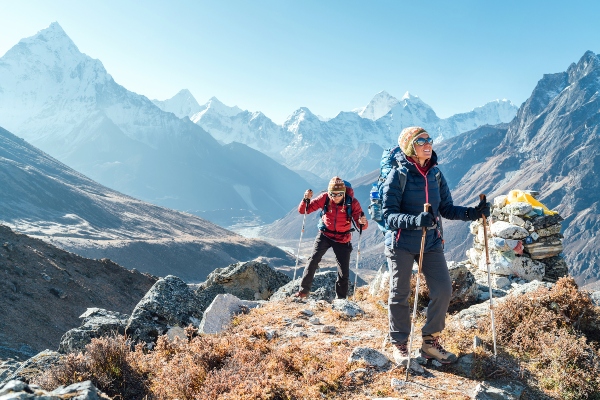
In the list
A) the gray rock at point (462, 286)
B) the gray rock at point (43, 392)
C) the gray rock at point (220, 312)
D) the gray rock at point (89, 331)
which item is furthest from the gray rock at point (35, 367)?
the gray rock at point (462, 286)

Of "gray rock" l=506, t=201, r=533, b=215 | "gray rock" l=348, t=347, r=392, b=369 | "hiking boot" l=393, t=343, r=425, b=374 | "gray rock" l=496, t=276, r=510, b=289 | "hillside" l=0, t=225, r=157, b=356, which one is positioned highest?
"gray rock" l=506, t=201, r=533, b=215

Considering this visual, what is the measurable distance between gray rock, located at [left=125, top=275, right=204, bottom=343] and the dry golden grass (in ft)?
4.11

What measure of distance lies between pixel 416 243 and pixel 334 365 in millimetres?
2274

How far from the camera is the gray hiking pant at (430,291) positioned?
596 centimetres

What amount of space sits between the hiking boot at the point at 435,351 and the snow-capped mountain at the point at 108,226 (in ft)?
412

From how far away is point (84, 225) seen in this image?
5684 inches

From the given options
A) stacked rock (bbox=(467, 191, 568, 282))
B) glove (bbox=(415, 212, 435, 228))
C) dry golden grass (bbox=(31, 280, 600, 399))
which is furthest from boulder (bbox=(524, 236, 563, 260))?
glove (bbox=(415, 212, 435, 228))

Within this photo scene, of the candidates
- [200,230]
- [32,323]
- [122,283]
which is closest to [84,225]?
[200,230]

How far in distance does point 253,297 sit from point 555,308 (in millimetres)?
12131

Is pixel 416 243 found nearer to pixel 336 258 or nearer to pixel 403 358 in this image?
pixel 403 358

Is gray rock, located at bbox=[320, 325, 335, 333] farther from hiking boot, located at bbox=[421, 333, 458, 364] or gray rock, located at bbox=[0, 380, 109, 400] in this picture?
gray rock, located at bbox=[0, 380, 109, 400]

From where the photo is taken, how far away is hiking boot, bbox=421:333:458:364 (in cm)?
596

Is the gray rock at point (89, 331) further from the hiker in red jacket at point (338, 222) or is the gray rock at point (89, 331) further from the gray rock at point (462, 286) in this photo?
the gray rock at point (462, 286)

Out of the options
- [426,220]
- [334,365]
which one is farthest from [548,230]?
[334,365]
